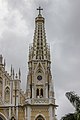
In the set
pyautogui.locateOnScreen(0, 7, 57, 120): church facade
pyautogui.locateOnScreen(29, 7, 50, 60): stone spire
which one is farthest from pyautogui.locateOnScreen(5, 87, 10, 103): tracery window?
pyautogui.locateOnScreen(29, 7, 50, 60): stone spire

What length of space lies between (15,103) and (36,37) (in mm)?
7774

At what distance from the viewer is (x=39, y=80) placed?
132 ft

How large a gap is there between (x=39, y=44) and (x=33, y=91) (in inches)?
212

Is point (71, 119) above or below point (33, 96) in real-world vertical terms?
below

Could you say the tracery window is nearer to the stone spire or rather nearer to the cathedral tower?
the cathedral tower

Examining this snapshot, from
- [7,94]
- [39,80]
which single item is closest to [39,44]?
[39,80]

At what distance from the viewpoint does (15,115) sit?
126 feet

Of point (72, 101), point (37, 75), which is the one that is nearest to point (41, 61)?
point (37, 75)

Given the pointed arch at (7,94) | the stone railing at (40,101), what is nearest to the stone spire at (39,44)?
the pointed arch at (7,94)

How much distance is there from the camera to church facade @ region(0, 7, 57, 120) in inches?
1510

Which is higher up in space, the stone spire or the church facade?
the stone spire

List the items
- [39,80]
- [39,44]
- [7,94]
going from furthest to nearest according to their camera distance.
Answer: [39,44] < [39,80] < [7,94]

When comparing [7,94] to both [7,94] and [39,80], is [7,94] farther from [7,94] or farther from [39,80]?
[39,80]

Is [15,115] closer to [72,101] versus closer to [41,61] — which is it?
[41,61]
